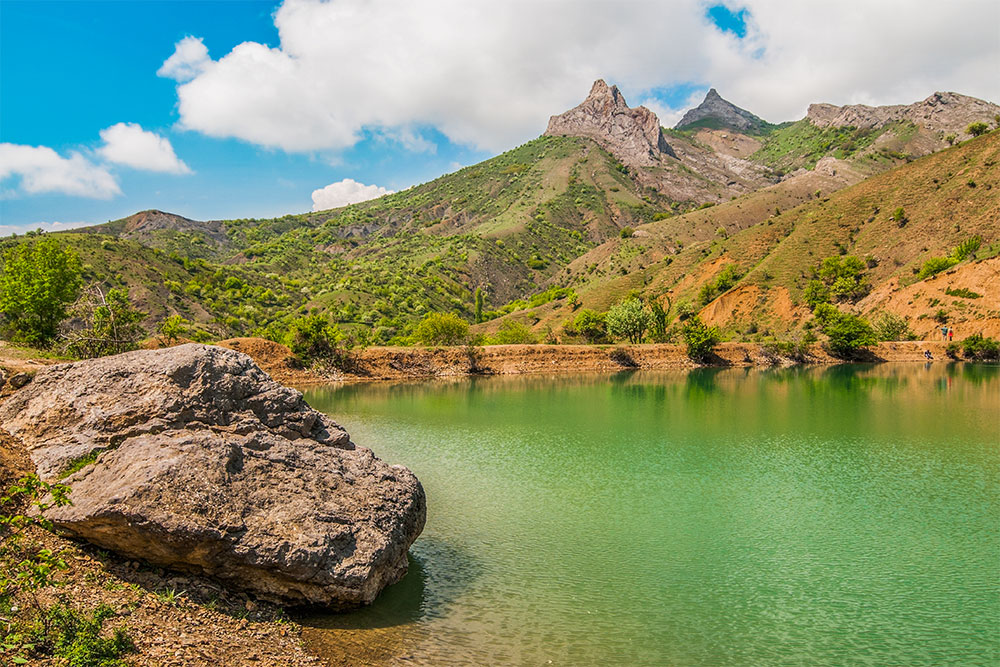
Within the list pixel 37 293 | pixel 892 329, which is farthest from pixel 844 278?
pixel 37 293

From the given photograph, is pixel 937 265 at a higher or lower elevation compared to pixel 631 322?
higher

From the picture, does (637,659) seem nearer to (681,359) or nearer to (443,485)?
(443,485)

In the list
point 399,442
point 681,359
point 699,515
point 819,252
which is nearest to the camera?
point 699,515

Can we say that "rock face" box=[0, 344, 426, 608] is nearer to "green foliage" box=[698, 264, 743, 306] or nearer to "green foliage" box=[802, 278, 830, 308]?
"green foliage" box=[802, 278, 830, 308]

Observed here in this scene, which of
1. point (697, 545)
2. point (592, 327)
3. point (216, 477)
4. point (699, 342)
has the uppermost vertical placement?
point (592, 327)

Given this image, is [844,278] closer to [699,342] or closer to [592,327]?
[699,342]

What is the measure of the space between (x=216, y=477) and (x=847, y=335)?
82.2 meters

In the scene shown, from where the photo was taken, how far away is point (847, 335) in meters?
75.8

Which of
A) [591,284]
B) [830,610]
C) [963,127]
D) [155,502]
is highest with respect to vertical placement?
[963,127]

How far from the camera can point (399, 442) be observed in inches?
1168

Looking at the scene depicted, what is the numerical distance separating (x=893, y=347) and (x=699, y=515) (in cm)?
7535

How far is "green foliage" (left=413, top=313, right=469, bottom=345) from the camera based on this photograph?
74500mm

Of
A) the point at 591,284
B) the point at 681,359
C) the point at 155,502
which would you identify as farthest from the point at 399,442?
the point at 591,284

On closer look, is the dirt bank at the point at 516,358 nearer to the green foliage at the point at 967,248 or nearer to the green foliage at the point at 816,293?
the green foliage at the point at 816,293
